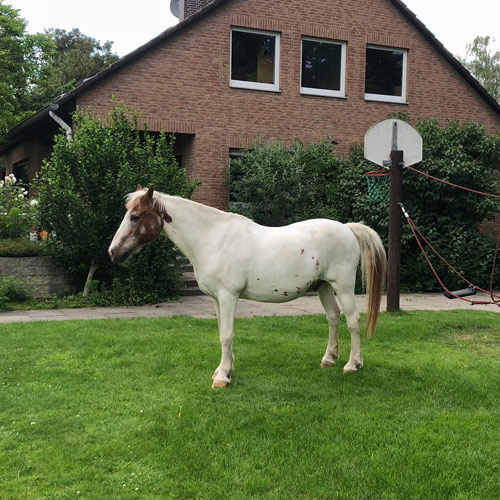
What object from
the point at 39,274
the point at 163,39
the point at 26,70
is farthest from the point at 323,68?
the point at 26,70

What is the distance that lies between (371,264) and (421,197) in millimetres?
7146

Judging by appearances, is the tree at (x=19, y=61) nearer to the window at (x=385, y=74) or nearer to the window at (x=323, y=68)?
the window at (x=323, y=68)

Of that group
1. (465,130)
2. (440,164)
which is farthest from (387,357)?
(465,130)

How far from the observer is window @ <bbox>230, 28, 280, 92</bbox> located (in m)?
14.4

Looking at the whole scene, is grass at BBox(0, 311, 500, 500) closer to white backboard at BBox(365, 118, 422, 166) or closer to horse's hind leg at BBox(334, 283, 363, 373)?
horse's hind leg at BBox(334, 283, 363, 373)

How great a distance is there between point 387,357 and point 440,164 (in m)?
7.22

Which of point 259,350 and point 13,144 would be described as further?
point 13,144

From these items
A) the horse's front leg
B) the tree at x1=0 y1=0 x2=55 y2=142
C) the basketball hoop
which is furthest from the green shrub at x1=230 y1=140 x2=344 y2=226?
the tree at x1=0 y1=0 x2=55 y2=142

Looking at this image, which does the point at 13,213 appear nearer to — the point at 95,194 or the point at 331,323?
the point at 95,194

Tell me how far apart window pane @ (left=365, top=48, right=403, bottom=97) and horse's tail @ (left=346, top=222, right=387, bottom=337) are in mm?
11368

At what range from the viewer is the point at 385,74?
52.5ft

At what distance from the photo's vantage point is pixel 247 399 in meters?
4.48

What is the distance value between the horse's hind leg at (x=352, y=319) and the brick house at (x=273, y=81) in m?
8.81

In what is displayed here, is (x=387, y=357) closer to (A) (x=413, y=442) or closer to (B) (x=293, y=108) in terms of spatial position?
(A) (x=413, y=442)
